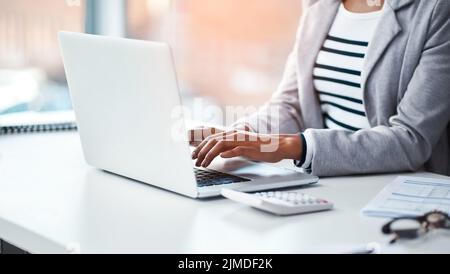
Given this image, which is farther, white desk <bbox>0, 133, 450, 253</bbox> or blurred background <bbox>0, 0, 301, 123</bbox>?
blurred background <bbox>0, 0, 301, 123</bbox>

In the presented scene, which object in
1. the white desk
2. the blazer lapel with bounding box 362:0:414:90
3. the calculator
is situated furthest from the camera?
the blazer lapel with bounding box 362:0:414:90

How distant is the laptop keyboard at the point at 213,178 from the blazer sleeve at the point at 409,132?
0.20 metres

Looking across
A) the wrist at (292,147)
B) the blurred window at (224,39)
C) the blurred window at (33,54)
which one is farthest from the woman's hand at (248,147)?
the blurred window at (224,39)

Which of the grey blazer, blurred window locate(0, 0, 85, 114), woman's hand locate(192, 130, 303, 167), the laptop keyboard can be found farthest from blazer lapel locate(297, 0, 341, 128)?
blurred window locate(0, 0, 85, 114)

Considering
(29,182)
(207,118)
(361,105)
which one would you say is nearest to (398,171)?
(361,105)

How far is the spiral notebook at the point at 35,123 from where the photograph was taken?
191 centimetres

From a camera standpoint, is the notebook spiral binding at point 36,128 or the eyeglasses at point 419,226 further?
the notebook spiral binding at point 36,128

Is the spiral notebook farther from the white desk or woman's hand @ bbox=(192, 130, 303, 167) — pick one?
woman's hand @ bbox=(192, 130, 303, 167)

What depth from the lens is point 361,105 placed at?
178cm

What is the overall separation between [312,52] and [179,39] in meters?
0.65

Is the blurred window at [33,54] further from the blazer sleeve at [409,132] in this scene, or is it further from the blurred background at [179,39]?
the blazer sleeve at [409,132]

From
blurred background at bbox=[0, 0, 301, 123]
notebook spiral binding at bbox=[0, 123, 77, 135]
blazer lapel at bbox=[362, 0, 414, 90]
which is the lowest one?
notebook spiral binding at bbox=[0, 123, 77, 135]

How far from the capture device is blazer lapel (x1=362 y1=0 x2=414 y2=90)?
166 centimetres
